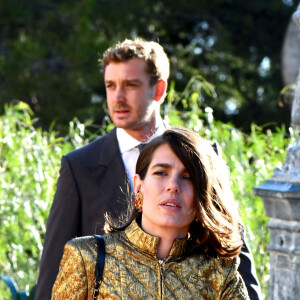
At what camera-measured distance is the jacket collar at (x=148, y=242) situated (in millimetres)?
2465

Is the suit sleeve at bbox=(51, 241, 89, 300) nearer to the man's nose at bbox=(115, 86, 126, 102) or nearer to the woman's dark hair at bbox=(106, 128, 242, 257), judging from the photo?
the woman's dark hair at bbox=(106, 128, 242, 257)

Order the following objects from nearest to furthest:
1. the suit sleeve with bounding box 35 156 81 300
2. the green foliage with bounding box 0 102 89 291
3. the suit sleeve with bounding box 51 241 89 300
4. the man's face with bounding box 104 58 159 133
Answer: the suit sleeve with bounding box 51 241 89 300
the suit sleeve with bounding box 35 156 81 300
the man's face with bounding box 104 58 159 133
the green foliage with bounding box 0 102 89 291

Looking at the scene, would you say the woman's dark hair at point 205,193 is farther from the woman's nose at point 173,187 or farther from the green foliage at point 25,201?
the green foliage at point 25,201

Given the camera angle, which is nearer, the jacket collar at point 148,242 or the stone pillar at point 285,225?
the jacket collar at point 148,242

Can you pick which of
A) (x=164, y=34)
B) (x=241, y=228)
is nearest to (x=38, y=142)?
(x=241, y=228)

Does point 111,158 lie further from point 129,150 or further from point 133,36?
point 133,36

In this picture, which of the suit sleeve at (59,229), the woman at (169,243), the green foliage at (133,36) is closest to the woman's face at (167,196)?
the woman at (169,243)

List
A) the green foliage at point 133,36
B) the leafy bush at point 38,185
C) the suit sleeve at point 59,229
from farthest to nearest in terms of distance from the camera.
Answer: the green foliage at point 133,36
the leafy bush at point 38,185
the suit sleeve at point 59,229

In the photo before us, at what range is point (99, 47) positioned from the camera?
13.9m

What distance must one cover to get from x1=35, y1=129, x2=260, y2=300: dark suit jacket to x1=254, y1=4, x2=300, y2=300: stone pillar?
572 millimetres

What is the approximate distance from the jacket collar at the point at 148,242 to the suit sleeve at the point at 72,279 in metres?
0.17

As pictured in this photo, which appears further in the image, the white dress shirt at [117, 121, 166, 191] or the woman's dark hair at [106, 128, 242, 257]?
the white dress shirt at [117, 121, 166, 191]

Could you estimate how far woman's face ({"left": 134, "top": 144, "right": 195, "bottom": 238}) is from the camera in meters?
2.44

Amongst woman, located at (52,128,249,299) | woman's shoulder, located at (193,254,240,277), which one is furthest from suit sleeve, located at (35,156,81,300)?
woman's shoulder, located at (193,254,240,277)
